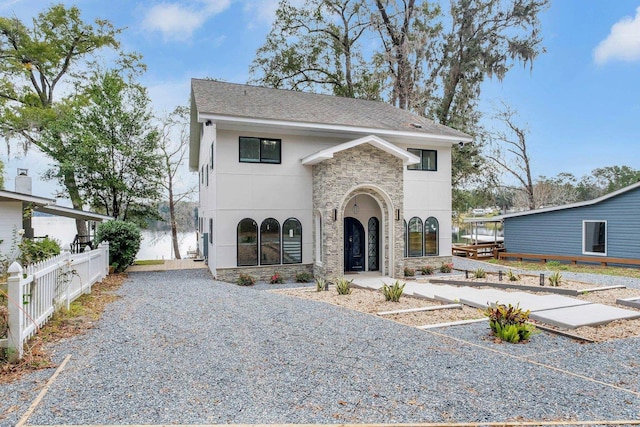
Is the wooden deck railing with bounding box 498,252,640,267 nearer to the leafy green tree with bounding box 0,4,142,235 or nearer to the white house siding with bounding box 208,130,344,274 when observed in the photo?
the white house siding with bounding box 208,130,344,274

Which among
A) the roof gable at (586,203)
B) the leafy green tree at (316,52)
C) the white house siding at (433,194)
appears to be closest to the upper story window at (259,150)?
the white house siding at (433,194)

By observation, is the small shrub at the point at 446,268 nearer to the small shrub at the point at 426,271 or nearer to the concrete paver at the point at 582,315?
the small shrub at the point at 426,271

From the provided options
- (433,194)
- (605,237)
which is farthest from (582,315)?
(605,237)

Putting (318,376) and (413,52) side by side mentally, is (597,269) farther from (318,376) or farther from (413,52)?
(318,376)

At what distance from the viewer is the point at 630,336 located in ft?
19.6

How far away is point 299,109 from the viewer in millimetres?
13703

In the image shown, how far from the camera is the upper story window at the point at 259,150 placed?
12.2 metres

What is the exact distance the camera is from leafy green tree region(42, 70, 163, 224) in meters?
16.9

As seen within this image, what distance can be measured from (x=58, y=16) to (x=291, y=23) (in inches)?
554

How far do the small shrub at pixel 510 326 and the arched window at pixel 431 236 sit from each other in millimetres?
8880

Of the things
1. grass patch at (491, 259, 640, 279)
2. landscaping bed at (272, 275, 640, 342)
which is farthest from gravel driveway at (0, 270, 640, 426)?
grass patch at (491, 259, 640, 279)

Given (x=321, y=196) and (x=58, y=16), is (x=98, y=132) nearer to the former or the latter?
(x=58, y=16)

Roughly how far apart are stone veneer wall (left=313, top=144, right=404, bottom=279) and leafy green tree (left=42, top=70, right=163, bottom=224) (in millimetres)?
10468

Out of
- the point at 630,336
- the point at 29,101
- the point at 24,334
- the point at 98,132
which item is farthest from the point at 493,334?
the point at 29,101
